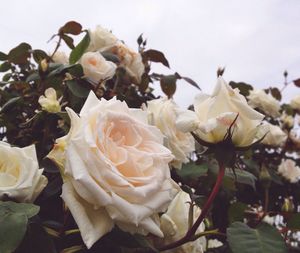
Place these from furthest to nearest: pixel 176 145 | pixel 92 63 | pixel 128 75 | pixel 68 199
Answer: pixel 128 75, pixel 92 63, pixel 176 145, pixel 68 199

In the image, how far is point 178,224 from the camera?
50 cm

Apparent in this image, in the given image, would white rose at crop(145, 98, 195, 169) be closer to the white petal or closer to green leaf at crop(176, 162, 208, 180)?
green leaf at crop(176, 162, 208, 180)

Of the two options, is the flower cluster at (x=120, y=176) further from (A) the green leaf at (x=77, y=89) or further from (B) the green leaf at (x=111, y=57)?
(B) the green leaf at (x=111, y=57)

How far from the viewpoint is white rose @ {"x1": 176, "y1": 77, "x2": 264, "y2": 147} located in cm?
43

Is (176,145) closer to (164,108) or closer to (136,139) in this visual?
(164,108)

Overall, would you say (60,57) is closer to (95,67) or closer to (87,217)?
(95,67)

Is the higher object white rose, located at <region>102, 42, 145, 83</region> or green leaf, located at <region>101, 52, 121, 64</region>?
green leaf, located at <region>101, 52, 121, 64</region>

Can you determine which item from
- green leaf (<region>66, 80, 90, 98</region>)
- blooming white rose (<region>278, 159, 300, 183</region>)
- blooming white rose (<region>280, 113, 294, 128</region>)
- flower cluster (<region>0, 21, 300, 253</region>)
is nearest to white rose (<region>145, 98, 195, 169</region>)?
flower cluster (<region>0, 21, 300, 253</region>)

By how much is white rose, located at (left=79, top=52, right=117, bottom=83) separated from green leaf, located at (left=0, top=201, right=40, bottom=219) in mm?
369

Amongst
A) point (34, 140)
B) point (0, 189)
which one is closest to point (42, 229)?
point (0, 189)

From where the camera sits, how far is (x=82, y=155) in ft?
1.17

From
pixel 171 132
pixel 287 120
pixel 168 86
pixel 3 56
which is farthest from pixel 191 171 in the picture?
pixel 287 120

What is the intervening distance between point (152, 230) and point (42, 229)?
0.10 metres

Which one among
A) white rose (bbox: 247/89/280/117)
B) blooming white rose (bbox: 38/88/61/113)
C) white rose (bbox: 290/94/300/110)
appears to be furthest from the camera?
white rose (bbox: 290/94/300/110)
